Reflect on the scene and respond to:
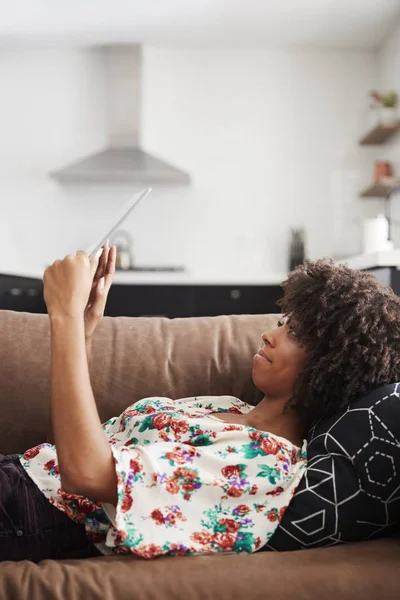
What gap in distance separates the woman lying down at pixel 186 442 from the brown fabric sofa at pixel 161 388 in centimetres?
6

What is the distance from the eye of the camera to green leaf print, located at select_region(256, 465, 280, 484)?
105cm

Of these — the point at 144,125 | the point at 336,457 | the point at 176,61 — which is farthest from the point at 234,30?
the point at 336,457

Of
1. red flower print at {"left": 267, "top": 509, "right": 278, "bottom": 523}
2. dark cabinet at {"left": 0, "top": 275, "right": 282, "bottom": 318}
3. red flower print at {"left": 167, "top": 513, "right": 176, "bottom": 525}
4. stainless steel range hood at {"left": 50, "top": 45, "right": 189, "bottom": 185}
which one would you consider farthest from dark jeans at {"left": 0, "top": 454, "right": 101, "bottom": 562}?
stainless steel range hood at {"left": 50, "top": 45, "right": 189, "bottom": 185}

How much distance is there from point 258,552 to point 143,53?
4.42m

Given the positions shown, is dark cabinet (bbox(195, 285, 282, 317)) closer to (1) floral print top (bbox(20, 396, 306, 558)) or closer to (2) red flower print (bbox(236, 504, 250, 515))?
(1) floral print top (bbox(20, 396, 306, 558))

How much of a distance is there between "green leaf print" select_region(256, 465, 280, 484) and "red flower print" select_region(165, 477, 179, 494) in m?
0.14

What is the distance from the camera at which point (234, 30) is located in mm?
4602

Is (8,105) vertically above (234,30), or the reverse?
(234,30)

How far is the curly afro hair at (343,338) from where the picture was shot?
1.17 meters

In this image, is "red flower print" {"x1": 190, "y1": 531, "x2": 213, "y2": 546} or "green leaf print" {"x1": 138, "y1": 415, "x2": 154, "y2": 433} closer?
"red flower print" {"x1": 190, "y1": 531, "x2": 213, "y2": 546}

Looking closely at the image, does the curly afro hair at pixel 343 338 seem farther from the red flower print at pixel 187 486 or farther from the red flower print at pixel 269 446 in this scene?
the red flower print at pixel 187 486

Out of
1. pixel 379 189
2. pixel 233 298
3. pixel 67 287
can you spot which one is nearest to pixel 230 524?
pixel 67 287

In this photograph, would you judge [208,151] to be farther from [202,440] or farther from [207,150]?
[202,440]

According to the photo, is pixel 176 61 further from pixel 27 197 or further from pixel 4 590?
pixel 4 590
